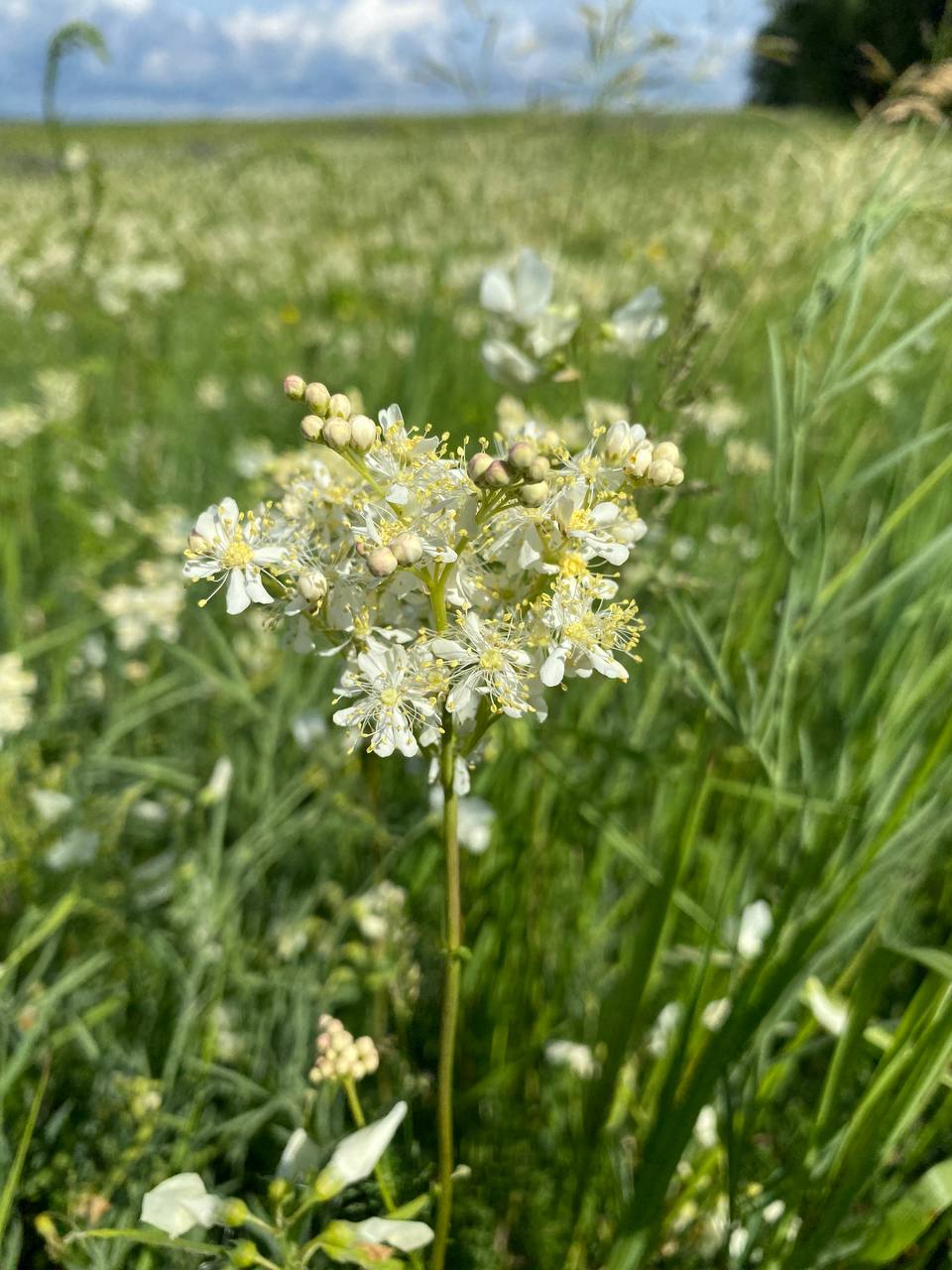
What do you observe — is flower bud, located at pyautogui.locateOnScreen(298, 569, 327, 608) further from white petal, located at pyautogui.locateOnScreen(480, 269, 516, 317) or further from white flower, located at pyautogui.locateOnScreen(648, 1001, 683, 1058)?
white flower, located at pyautogui.locateOnScreen(648, 1001, 683, 1058)

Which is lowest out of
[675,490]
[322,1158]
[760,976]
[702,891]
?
[702,891]

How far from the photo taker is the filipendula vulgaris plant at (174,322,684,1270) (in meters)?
0.72

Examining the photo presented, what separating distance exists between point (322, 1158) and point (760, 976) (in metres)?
0.50

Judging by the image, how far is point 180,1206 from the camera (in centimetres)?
75

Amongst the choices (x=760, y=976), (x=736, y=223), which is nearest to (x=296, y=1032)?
(x=760, y=976)

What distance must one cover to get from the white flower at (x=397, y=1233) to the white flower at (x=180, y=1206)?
0.12 metres

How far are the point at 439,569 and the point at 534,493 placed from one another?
0.34 ft

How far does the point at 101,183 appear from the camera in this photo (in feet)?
6.31

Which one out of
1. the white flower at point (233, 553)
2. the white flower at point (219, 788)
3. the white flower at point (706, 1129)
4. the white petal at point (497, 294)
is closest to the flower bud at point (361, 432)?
the white flower at point (233, 553)

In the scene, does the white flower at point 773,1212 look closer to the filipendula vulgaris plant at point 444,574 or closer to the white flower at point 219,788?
the filipendula vulgaris plant at point 444,574

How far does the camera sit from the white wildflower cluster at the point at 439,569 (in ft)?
2.35

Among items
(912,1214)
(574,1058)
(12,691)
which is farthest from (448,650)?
(12,691)

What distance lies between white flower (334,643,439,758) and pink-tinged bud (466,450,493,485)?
15 cm

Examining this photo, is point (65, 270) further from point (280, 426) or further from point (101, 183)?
point (101, 183)
